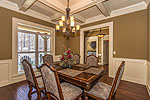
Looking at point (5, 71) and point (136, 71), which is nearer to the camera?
point (5, 71)

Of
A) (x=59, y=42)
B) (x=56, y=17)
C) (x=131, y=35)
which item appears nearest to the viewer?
(x=131, y=35)

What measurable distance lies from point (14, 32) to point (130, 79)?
189 inches

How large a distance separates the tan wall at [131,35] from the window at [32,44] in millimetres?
3491

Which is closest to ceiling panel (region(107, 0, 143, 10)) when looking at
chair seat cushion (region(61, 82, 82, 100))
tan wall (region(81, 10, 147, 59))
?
tan wall (region(81, 10, 147, 59))

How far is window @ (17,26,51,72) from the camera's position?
3.13 metres

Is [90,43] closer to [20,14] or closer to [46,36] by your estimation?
[46,36]

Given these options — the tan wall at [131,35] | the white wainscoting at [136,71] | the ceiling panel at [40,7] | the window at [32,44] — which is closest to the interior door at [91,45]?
the tan wall at [131,35]

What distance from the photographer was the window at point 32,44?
313cm

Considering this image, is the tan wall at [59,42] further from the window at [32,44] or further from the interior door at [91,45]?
the interior door at [91,45]

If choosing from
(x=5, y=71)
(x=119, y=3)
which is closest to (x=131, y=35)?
(x=119, y=3)

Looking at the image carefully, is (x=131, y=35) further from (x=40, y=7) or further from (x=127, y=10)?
(x=40, y=7)

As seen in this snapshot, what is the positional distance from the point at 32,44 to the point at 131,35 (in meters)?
4.39

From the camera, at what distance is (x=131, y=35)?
2.73 metres

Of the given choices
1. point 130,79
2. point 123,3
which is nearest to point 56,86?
point 130,79
